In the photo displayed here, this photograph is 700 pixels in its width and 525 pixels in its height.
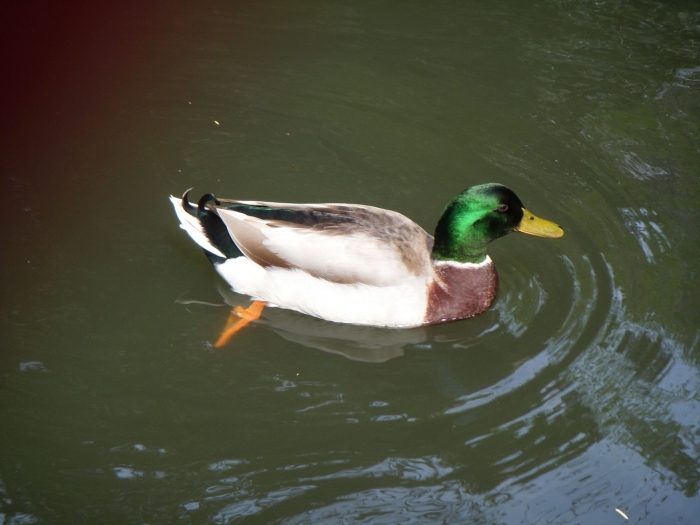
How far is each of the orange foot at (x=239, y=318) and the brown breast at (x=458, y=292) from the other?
3.58ft

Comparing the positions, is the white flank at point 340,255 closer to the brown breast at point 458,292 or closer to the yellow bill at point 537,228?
the brown breast at point 458,292

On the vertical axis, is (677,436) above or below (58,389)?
above

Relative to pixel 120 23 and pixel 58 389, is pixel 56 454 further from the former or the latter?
pixel 120 23

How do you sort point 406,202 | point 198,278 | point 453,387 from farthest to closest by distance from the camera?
1. point 406,202
2. point 198,278
3. point 453,387

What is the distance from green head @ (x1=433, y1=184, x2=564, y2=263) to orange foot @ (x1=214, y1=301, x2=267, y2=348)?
121 cm

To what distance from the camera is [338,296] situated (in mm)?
4367

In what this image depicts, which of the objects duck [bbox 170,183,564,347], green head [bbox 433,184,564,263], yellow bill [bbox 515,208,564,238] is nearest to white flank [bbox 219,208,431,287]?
duck [bbox 170,183,564,347]

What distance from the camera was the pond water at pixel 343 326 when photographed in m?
3.52

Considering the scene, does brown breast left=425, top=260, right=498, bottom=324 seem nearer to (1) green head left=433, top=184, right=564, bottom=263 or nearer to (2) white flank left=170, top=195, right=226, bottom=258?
(1) green head left=433, top=184, right=564, bottom=263

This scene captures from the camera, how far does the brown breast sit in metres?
4.51

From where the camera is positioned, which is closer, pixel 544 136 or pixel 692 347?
pixel 692 347

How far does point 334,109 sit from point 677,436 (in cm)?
406

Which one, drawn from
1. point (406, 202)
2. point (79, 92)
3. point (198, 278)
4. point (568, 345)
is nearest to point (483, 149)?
point (406, 202)

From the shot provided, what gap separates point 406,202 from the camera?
561 centimetres
